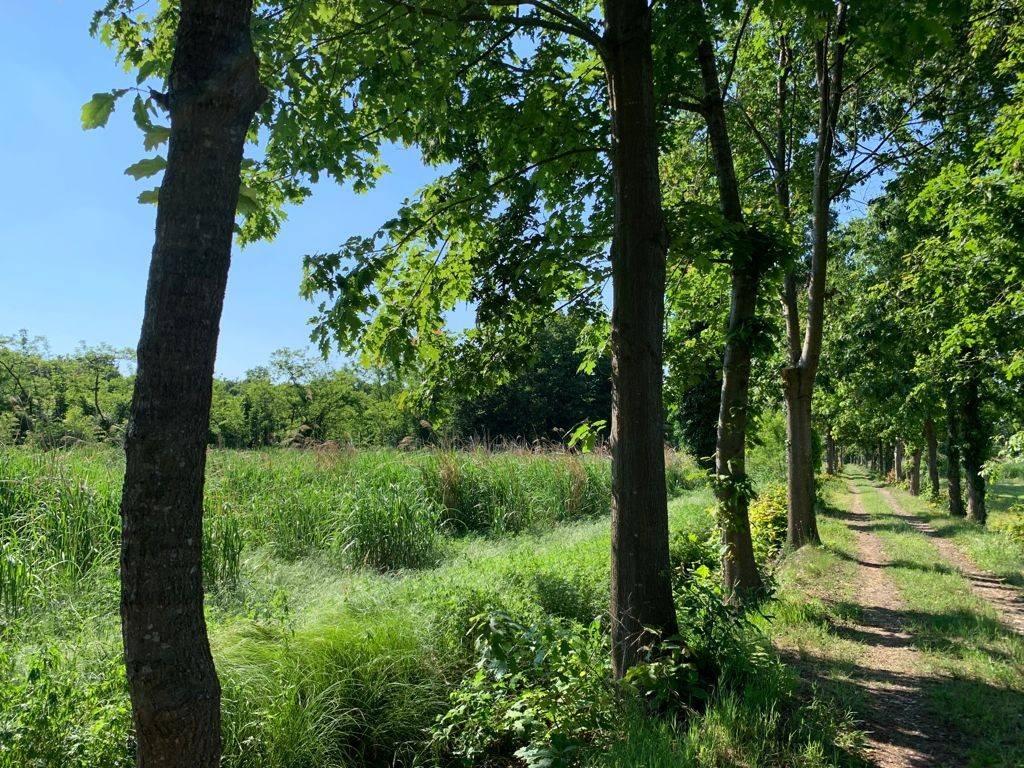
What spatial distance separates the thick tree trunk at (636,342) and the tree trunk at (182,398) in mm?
3107

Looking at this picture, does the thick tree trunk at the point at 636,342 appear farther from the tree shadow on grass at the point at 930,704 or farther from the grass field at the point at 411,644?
the tree shadow on grass at the point at 930,704

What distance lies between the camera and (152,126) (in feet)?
6.88

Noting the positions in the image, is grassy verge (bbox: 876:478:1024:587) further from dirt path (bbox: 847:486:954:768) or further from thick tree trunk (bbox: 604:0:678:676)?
thick tree trunk (bbox: 604:0:678:676)

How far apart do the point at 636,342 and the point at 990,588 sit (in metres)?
9.18

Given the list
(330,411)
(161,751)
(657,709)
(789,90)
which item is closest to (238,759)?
(161,751)

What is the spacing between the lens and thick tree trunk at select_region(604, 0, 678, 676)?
14.6 ft

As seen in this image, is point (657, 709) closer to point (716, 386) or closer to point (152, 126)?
point (152, 126)

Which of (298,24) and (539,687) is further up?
(298,24)

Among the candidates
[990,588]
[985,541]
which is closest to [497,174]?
[990,588]

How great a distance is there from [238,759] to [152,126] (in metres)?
3.40

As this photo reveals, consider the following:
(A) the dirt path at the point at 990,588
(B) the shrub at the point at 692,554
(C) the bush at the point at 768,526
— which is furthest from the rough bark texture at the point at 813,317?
(B) the shrub at the point at 692,554

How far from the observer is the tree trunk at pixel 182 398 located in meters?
1.76

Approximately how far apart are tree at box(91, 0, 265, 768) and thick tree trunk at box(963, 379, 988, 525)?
22086 millimetres

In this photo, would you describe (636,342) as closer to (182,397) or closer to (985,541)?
(182,397)
